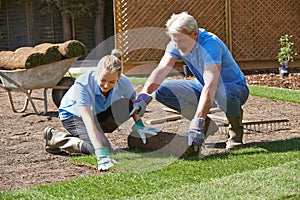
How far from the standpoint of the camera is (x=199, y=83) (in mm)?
5516

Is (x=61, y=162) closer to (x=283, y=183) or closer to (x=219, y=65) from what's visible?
(x=219, y=65)

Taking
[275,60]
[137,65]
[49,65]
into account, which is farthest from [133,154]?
[275,60]

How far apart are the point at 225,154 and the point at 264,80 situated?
20.8 feet

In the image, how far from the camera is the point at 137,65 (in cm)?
1281

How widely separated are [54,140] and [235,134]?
5.17 feet

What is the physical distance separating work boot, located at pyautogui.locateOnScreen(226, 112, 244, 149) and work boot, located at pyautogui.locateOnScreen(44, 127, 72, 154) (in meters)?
1.43

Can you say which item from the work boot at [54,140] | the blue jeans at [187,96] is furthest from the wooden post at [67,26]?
the work boot at [54,140]

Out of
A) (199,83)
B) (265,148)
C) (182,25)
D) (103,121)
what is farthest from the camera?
(199,83)

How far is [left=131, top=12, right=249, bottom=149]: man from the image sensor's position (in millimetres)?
4750

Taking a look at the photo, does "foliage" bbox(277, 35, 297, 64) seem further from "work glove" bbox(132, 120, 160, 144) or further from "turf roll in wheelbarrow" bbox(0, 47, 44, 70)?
"work glove" bbox(132, 120, 160, 144)

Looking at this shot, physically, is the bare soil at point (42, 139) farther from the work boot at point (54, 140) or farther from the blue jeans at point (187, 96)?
the blue jeans at point (187, 96)

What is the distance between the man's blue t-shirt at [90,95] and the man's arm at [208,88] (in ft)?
2.70

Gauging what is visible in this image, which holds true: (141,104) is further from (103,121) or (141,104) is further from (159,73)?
(103,121)

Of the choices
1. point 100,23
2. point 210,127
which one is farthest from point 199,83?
point 100,23
